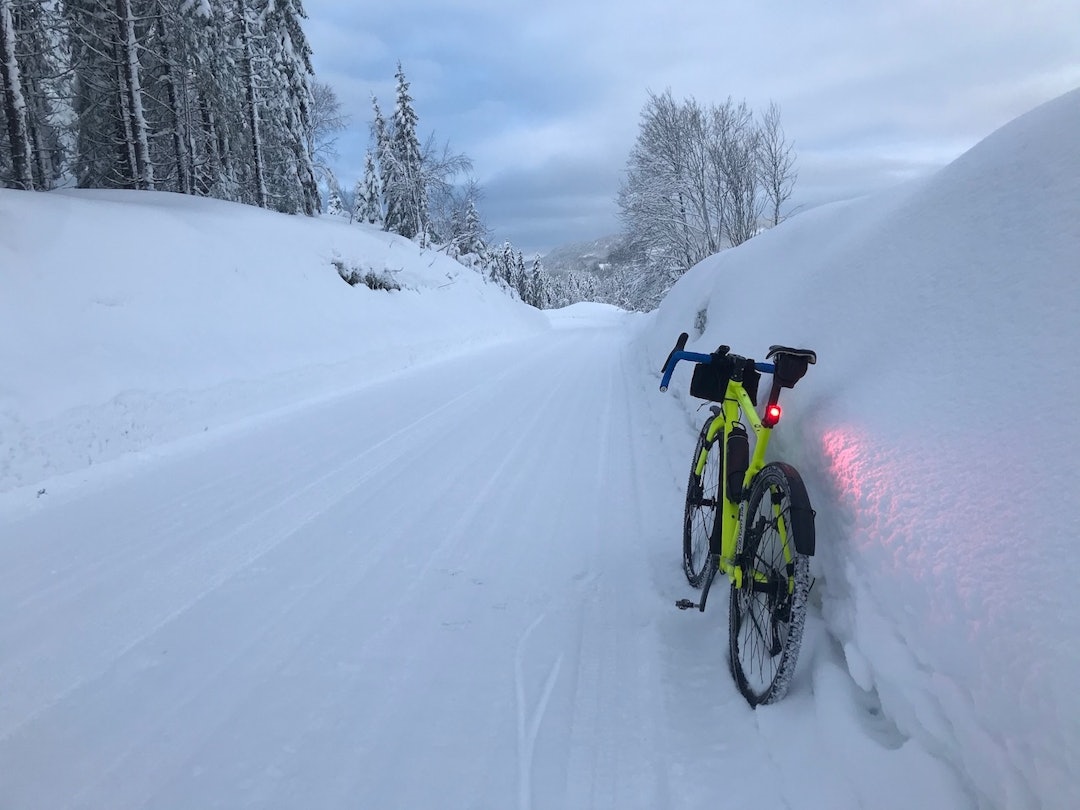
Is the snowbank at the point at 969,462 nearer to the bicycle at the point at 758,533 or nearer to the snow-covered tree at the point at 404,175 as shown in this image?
the bicycle at the point at 758,533

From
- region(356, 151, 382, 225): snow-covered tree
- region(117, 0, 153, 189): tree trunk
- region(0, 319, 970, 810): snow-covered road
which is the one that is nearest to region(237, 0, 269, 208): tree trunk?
region(117, 0, 153, 189): tree trunk

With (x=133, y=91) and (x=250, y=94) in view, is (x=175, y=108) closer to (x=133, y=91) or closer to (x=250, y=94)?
(x=133, y=91)

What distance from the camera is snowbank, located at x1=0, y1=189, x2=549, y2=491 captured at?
250 inches

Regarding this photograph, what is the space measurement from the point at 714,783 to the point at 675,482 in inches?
139

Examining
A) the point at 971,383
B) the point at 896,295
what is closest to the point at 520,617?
the point at 971,383

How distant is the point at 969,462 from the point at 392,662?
2.70m

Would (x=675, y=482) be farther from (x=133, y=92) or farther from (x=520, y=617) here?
(x=133, y=92)

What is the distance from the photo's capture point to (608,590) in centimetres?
365

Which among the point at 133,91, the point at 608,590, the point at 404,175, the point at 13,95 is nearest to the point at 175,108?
the point at 133,91

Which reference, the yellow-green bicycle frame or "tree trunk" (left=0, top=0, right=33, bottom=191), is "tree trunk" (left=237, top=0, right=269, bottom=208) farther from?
the yellow-green bicycle frame

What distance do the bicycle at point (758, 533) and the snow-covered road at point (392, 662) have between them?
192 millimetres

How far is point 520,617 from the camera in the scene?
3.34m

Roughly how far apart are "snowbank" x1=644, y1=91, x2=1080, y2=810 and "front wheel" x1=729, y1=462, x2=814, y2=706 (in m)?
0.27

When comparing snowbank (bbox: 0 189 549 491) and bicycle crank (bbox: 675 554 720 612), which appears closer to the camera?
bicycle crank (bbox: 675 554 720 612)
